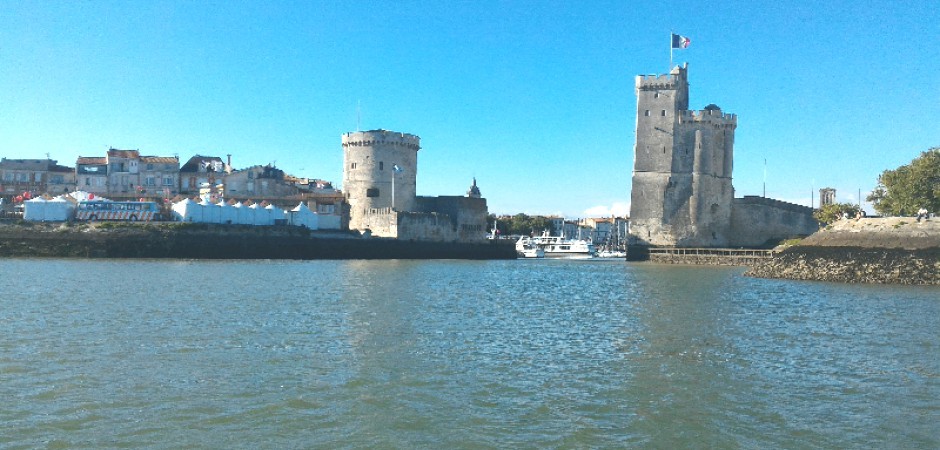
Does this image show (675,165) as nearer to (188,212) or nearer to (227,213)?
(227,213)

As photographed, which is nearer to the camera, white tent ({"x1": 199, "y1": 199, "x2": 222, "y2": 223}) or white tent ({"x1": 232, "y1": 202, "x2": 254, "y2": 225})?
white tent ({"x1": 199, "y1": 199, "x2": 222, "y2": 223})

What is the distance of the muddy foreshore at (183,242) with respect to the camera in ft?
153

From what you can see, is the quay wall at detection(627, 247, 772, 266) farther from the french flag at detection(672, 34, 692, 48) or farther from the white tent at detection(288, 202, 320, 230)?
the white tent at detection(288, 202, 320, 230)

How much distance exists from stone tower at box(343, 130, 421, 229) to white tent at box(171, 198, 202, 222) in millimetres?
14755

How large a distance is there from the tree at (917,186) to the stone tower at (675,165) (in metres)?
16.3

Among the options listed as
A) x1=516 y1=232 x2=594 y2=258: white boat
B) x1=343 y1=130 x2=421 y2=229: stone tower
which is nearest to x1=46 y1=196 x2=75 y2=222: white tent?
x1=343 y1=130 x2=421 y2=229: stone tower

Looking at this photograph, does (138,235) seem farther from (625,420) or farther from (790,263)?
(625,420)

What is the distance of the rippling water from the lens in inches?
352

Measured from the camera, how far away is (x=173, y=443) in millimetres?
8305

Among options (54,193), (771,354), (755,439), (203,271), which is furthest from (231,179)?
(755,439)

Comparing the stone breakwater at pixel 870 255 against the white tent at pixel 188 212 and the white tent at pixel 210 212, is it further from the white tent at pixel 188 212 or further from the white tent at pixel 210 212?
the white tent at pixel 188 212

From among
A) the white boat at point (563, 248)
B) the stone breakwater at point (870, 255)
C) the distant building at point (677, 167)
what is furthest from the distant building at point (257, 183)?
the stone breakwater at point (870, 255)

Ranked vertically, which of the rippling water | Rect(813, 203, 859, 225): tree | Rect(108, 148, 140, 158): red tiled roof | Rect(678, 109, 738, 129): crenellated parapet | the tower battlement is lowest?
the rippling water

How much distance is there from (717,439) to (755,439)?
0.45 metres
